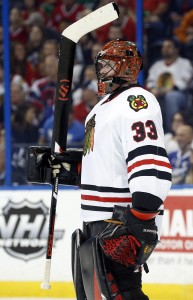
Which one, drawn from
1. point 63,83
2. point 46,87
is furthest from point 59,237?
point 46,87

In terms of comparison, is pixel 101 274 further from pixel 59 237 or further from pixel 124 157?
pixel 59 237

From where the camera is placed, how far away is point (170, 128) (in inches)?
287

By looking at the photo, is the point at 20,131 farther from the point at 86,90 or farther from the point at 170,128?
the point at 170,128

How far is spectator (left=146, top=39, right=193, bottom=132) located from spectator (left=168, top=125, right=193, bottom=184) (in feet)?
0.97

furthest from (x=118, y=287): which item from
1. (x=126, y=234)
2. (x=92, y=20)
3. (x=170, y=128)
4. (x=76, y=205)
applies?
(x=170, y=128)

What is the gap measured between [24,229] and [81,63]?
7.92 ft

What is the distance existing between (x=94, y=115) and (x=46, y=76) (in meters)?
4.32

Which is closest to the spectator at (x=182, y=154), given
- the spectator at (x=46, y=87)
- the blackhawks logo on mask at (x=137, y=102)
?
the spectator at (x=46, y=87)

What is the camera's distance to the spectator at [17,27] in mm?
8461

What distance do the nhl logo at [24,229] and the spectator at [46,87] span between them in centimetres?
193

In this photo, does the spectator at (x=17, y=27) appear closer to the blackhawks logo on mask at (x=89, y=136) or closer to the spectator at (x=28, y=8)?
the spectator at (x=28, y=8)

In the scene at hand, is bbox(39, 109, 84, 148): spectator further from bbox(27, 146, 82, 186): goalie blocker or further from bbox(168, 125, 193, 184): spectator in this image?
bbox(27, 146, 82, 186): goalie blocker

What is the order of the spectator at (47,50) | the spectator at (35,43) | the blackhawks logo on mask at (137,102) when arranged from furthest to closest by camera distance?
the spectator at (35,43)
the spectator at (47,50)
the blackhawks logo on mask at (137,102)

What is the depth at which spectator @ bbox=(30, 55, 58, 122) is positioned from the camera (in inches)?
316
